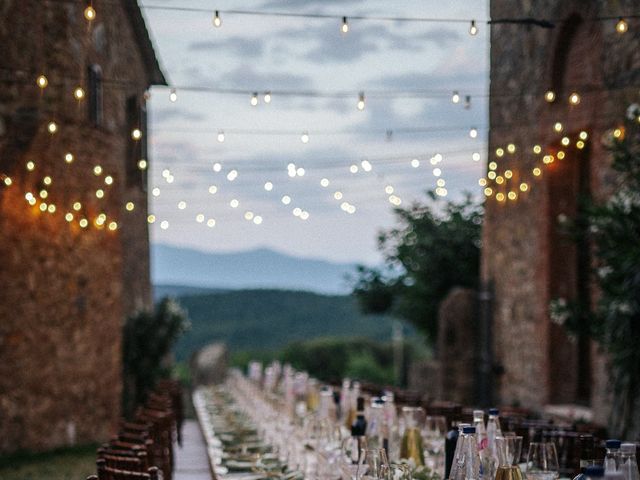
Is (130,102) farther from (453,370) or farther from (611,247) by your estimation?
(611,247)

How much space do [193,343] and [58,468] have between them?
851 inches

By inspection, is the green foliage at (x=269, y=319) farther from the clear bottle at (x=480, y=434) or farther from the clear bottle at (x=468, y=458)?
the clear bottle at (x=468, y=458)

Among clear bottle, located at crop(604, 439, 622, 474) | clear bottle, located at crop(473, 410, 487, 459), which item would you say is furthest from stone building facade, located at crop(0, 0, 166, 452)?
clear bottle, located at crop(604, 439, 622, 474)

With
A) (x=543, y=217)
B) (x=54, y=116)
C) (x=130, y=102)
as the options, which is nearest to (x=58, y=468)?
(x=54, y=116)

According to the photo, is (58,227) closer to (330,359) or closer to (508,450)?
(508,450)

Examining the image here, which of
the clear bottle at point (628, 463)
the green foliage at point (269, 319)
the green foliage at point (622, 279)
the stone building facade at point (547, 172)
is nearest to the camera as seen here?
the clear bottle at point (628, 463)

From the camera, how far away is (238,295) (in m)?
32.0

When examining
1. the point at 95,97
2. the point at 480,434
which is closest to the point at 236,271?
the point at 95,97

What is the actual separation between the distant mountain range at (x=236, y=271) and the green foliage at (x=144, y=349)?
56.6 ft

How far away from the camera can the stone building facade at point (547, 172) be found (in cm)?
858

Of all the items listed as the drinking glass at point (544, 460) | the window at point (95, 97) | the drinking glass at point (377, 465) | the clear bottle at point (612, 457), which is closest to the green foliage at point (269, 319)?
the window at point (95, 97)

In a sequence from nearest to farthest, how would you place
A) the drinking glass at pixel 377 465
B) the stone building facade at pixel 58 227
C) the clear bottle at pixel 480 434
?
1. the drinking glass at pixel 377 465
2. the clear bottle at pixel 480 434
3. the stone building facade at pixel 58 227

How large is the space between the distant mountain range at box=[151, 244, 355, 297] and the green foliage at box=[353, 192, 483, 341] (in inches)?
493

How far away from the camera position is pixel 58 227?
1035cm
